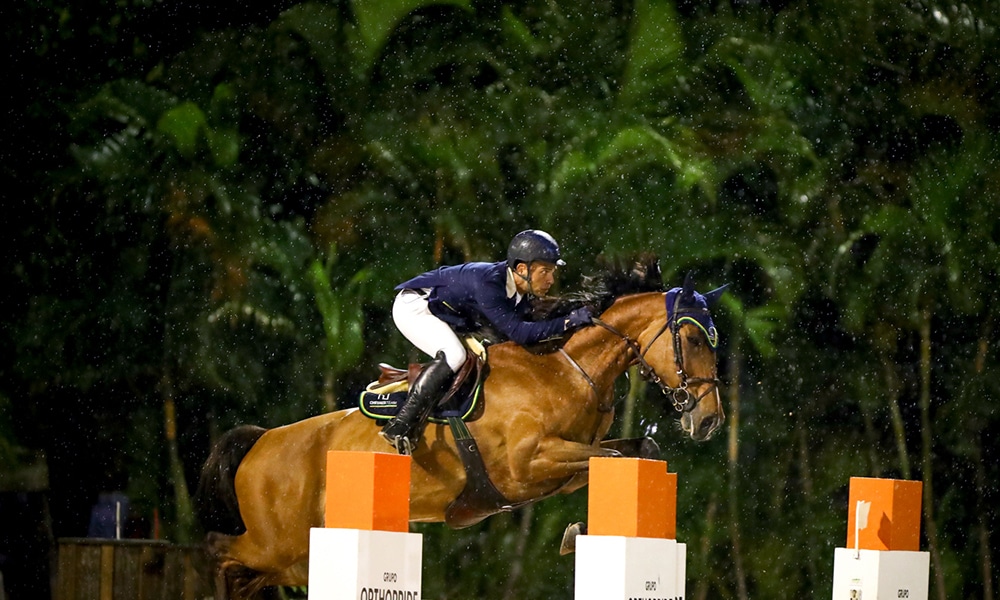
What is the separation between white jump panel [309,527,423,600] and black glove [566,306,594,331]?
2.06 m

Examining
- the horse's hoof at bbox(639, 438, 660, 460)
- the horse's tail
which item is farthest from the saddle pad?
the horse's tail

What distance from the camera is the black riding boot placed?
550cm

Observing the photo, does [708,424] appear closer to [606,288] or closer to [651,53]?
[606,288]

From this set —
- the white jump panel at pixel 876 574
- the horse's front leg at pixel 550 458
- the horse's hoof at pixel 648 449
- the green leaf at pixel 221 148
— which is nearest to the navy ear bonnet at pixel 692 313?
the horse's hoof at pixel 648 449

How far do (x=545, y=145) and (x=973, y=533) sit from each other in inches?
161

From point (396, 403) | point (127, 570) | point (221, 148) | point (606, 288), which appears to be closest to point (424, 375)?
point (396, 403)

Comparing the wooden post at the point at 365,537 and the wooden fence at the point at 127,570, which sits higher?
the wooden post at the point at 365,537

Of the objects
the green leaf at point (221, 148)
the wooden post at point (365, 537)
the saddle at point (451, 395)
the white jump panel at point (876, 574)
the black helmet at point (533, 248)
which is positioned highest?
the green leaf at point (221, 148)

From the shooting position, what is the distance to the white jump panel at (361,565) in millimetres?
3484

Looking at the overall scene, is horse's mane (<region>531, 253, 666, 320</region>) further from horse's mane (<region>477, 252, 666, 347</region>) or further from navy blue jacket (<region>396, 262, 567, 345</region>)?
navy blue jacket (<region>396, 262, 567, 345</region>)

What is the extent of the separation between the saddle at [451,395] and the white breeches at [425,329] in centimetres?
6

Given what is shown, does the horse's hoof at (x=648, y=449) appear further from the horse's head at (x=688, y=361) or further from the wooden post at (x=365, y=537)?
the wooden post at (x=365, y=537)

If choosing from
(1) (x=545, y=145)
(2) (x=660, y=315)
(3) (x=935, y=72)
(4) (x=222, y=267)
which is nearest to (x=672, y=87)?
(1) (x=545, y=145)

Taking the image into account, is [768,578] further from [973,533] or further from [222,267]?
[222,267]
